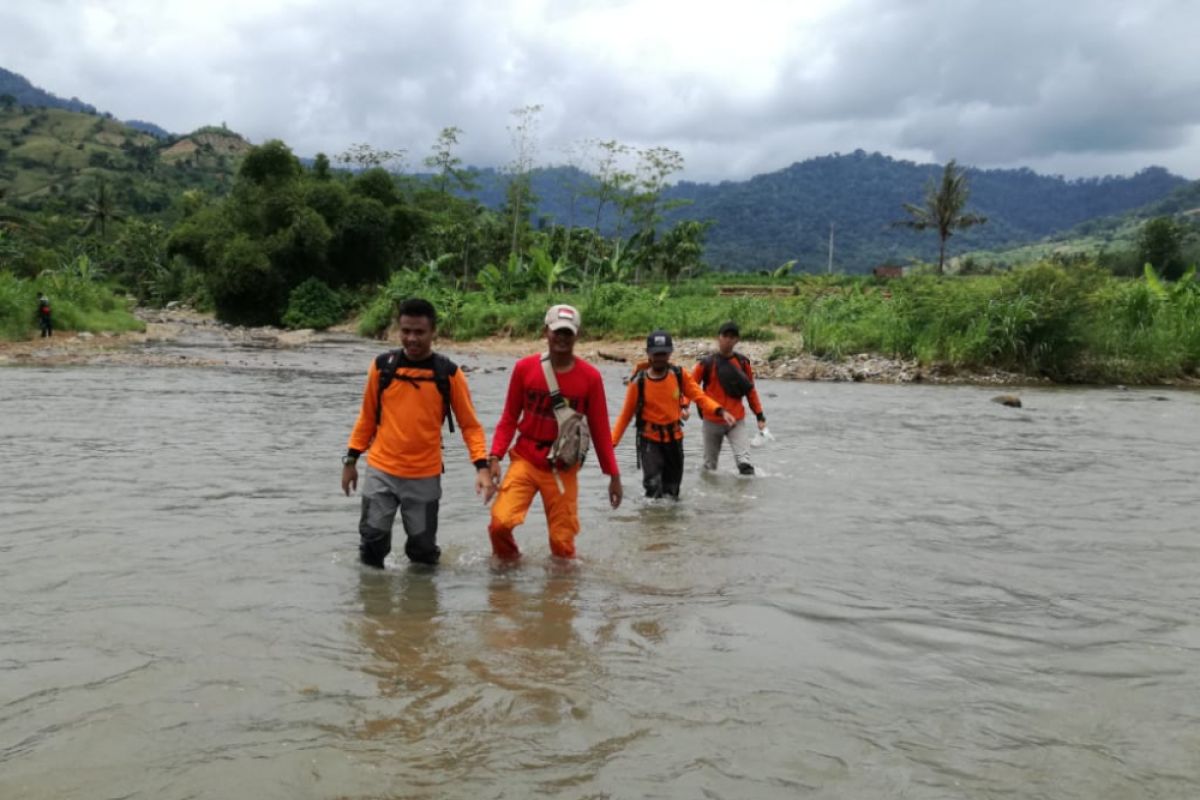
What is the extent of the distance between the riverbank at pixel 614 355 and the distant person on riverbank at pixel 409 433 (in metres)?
18.7

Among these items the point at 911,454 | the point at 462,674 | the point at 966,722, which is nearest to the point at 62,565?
the point at 462,674

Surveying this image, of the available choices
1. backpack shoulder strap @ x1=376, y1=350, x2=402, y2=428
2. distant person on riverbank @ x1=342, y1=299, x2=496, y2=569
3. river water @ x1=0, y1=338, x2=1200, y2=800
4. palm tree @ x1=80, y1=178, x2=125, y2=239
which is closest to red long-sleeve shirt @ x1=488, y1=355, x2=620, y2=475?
distant person on riverbank @ x1=342, y1=299, x2=496, y2=569

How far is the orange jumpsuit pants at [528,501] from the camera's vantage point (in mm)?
5762

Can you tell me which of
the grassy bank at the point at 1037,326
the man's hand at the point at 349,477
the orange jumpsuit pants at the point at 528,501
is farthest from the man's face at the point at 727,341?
the grassy bank at the point at 1037,326

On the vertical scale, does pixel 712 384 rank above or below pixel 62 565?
above

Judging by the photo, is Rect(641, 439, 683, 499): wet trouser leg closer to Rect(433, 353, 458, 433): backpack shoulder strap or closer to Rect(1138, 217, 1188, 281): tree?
Rect(433, 353, 458, 433): backpack shoulder strap

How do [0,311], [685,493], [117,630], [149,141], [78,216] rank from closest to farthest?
[117,630]
[685,493]
[0,311]
[78,216]
[149,141]

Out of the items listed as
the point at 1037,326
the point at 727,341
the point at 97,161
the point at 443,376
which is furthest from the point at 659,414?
the point at 97,161

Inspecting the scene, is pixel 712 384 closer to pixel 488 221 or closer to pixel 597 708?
pixel 597 708

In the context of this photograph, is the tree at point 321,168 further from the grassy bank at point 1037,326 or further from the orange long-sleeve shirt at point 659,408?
the orange long-sleeve shirt at point 659,408

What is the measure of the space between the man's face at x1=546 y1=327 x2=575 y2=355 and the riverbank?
18.3 m

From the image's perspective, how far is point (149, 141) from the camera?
160 meters

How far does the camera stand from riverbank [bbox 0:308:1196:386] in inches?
888

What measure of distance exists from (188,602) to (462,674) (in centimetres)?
198
